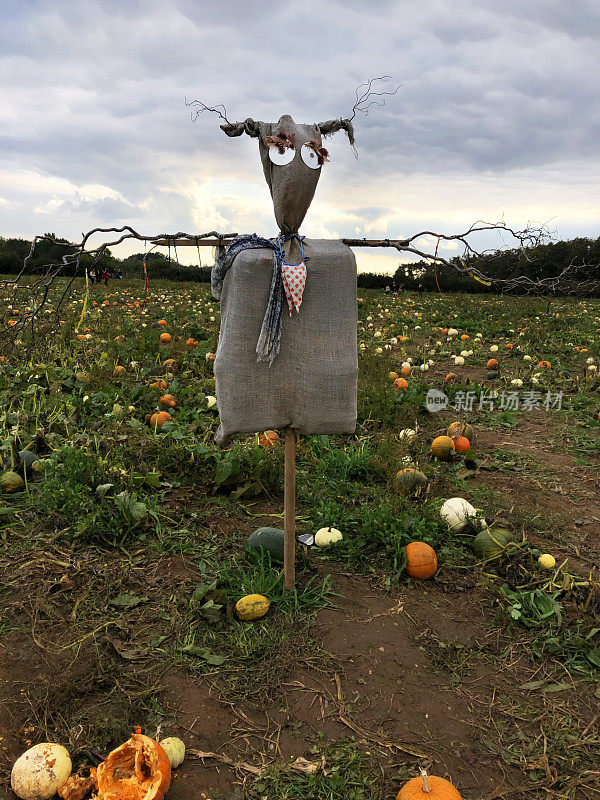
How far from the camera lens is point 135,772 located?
2244 mm

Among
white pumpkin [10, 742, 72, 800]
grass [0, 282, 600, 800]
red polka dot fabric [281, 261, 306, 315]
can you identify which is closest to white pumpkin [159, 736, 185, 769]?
grass [0, 282, 600, 800]

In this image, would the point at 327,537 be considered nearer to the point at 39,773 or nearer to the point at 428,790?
the point at 428,790

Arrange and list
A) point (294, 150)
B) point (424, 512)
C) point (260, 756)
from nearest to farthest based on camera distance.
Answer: point (260, 756) → point (294, 150) → point (424, 512)

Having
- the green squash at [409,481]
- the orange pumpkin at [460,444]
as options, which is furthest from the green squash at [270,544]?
the orange pumpkin at [460,444]

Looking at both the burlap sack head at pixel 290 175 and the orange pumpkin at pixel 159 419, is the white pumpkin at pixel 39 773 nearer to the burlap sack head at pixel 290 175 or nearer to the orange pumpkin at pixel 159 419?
the burlap sack head at pixel 290 175

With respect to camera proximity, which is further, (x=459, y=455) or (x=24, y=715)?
(x=459, y=455)

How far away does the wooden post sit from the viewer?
10.8ft

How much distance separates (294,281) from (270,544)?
6.10 ft

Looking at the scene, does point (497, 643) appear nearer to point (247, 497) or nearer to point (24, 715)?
point (247, 497)

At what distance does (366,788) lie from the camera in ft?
8.04

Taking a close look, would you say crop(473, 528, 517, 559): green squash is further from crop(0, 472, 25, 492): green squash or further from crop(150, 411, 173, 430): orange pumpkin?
crop(0, 472, 25, 492): green squash

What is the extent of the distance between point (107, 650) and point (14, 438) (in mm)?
2808

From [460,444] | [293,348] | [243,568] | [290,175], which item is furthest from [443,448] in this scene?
[290,175]

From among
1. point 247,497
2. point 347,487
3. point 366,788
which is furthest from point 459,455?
point 366,788
